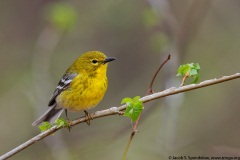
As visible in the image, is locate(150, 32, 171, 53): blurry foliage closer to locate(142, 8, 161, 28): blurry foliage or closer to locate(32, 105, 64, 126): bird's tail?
locate(142, 8, 161, 28): blurry foliage

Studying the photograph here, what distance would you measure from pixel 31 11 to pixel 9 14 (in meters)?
0.49

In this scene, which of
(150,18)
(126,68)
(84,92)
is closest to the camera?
(84,92)

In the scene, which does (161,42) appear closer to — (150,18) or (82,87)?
(150,18)

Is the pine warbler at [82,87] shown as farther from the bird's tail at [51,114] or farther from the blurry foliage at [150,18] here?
the blurry foliage at [150,18]

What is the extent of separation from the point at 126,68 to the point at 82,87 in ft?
13.7

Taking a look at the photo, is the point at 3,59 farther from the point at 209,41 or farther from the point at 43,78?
the point at 209,41

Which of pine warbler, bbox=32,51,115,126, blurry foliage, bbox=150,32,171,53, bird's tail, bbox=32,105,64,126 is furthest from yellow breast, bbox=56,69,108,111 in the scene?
blurry foliage, bbox=150,32,171,53

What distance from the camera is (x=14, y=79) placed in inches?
399

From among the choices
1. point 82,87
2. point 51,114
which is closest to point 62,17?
point 51,114

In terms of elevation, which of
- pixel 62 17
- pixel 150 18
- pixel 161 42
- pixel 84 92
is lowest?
pixel 84 92

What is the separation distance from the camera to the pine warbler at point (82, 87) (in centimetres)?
681

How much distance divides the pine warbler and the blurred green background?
887 mm

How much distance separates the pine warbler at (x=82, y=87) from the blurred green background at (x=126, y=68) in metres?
0.89

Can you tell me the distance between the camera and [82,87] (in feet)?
22.6
